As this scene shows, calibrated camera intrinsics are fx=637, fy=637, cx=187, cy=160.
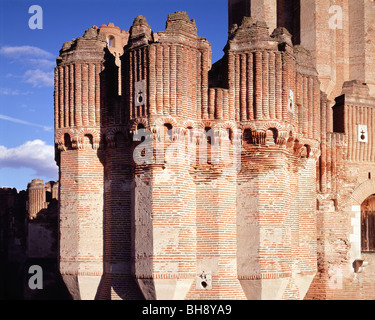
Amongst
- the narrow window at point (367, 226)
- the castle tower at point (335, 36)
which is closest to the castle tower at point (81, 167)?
the narrow window at point (367, 226)

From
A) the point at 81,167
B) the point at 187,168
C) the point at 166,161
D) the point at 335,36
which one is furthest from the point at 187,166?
the point at 335,36

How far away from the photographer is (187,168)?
46.3ft

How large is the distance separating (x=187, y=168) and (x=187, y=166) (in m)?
0.04

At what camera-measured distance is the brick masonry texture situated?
1386 centimetres

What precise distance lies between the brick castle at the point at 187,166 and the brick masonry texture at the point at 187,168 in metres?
0.03

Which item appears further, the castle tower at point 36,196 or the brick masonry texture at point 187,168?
the castle tower at point 36,196

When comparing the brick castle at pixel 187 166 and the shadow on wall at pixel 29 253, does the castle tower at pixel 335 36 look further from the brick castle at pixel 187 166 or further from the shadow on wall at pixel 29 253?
the shadow on wall at pixel 29 253

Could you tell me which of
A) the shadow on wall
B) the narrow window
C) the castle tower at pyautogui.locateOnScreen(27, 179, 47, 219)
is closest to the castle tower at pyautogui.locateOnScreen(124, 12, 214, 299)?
the shadow on wall

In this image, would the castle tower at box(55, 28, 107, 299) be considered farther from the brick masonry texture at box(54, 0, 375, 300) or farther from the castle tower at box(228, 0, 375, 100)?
the castle tower at box(228, 0, 375, 100)

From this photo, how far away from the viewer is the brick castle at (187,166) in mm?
13859
